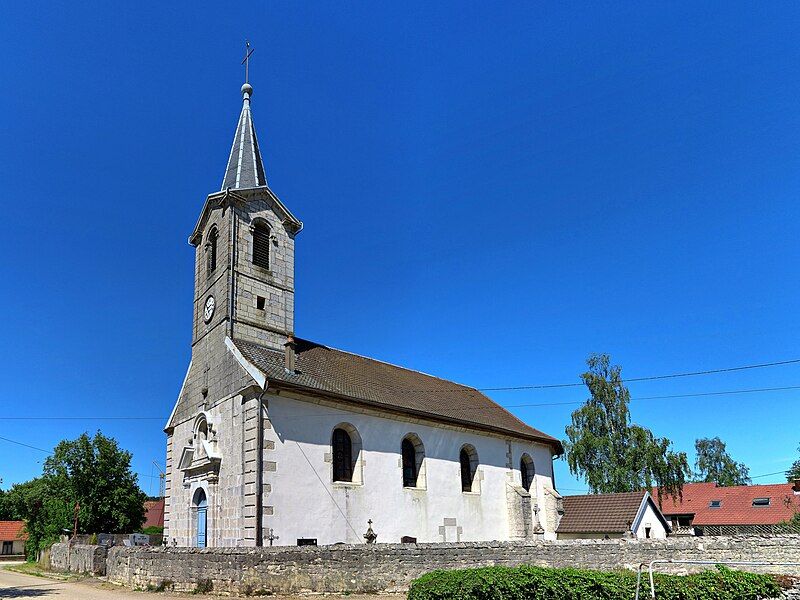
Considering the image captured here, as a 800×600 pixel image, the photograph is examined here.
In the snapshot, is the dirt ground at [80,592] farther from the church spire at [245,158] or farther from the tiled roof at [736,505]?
the tiled roof at [736,505]

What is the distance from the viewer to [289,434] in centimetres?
1934

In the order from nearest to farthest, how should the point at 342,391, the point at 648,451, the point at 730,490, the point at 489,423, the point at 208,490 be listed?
the point at 208,490 → the point at 342,391 → the point at 489,423 → the point at 648,451 → the point at 730,490

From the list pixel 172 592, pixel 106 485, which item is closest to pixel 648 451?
pixel 172 592

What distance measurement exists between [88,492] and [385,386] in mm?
25090

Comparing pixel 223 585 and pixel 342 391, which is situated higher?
pixel 342 391

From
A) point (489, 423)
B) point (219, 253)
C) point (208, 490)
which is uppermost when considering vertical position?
point (219, 253)

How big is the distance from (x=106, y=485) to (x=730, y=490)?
1961 inches

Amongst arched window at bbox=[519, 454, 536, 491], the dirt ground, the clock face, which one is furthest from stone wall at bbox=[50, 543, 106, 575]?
arched window at bbox=[519, 454, 536, 491]

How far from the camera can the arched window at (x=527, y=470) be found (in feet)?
98.0

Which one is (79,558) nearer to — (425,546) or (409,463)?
(409,463)

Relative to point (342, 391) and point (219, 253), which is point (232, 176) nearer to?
point (219, 253)

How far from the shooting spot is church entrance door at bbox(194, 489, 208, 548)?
20672 millimetres

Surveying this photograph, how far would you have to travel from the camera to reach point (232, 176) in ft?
86.3

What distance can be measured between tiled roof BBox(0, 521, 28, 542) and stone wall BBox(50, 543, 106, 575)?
3089cm
